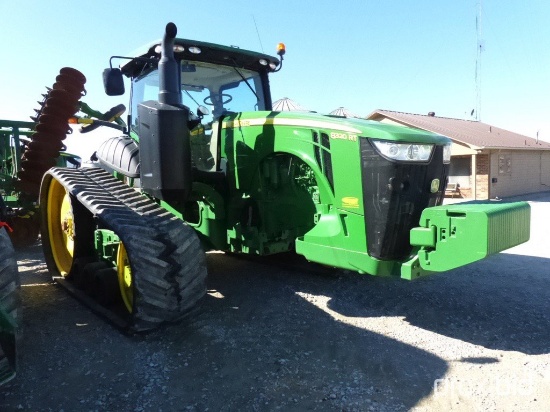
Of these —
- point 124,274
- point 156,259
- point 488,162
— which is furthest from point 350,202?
point 488,162

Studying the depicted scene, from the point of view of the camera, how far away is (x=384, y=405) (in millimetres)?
2857

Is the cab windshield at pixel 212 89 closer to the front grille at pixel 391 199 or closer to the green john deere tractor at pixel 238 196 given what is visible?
the green john deere tractor at pixel 238 196

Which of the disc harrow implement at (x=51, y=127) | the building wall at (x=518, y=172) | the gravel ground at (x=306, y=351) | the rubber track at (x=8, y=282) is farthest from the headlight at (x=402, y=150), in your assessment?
the building wall at (x=518, y=172)

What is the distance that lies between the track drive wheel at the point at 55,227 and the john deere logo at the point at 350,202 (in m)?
3.24

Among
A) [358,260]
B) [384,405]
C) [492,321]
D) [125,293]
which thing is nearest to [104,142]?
[125,293]

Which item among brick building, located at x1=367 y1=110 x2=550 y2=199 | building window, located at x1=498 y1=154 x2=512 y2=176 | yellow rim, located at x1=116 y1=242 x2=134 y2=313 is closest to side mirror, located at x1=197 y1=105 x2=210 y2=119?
yellow rim, located at x1=116 y1=242 x2=134 y2=313

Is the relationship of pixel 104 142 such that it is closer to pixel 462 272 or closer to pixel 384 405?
pixel 384 405

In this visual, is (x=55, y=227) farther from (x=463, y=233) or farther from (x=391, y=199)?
(x=463, y=233)

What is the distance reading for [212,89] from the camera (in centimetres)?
492

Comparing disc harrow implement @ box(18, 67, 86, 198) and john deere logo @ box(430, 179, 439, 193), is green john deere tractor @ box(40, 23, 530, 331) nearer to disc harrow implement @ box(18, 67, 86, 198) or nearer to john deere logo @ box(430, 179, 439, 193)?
john deere logo @ box(430, 179, 439, 193)

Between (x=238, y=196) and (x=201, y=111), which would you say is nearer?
(x=238, y=196)

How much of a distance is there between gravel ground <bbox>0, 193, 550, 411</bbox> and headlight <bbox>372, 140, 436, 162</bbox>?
1.45 m

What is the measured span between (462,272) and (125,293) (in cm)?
399

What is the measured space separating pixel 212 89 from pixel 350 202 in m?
2.09
